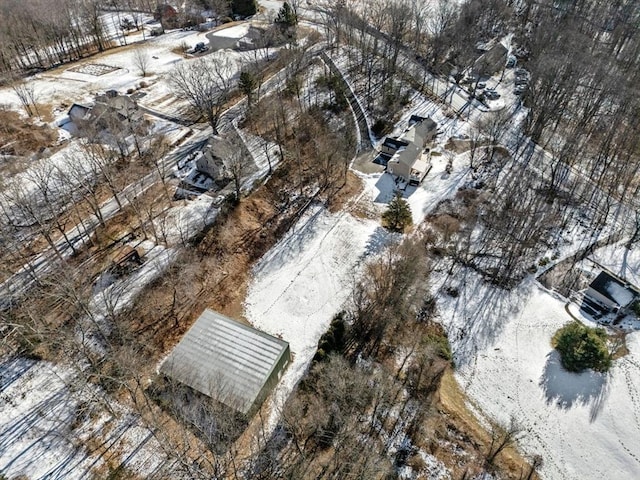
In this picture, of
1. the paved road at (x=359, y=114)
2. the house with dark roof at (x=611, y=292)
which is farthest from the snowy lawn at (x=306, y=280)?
the house with dark roof at (x=611, y=292)

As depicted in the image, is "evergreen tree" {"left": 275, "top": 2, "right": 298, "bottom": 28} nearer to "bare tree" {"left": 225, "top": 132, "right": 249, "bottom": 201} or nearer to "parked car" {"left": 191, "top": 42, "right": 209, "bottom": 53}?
"parked car" {"left": 191, "top": 42, "right": 209, "bottom": 53}

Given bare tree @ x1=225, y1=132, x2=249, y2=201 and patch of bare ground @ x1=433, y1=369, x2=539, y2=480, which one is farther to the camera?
bare tree @ x1=225, y1=132, x2=249, y2=201

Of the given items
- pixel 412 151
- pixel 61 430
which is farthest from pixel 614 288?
pixel 61 430

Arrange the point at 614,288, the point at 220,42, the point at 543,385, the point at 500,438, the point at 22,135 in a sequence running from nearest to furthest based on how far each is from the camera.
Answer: the point at 500,438 < the point at 543,385 < the point at 614,288 < the point at 22,135 < the point at 220,42

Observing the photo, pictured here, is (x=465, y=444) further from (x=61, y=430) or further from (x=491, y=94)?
(x=491, y=94)

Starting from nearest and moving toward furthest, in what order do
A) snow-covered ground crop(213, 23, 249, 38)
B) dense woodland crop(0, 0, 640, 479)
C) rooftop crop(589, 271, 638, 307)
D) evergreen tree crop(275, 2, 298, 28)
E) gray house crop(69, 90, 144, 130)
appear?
dense woodland crop(0, 0, 640, 479) → rooftop crop(589, 271, 638, 307) → gray house crop(69, 90, 144, 130) → evergreen tree crop(275, 2, 298, 28) → snow-covered ground crop(213, 23, 249, 38)

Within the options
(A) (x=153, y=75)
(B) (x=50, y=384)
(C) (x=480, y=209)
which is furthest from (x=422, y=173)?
(A) (x=153, y=75)

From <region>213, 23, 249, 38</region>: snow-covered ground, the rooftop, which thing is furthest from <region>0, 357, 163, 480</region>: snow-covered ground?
<region>213, 23, 249, 38</region>: snow-covered ground
